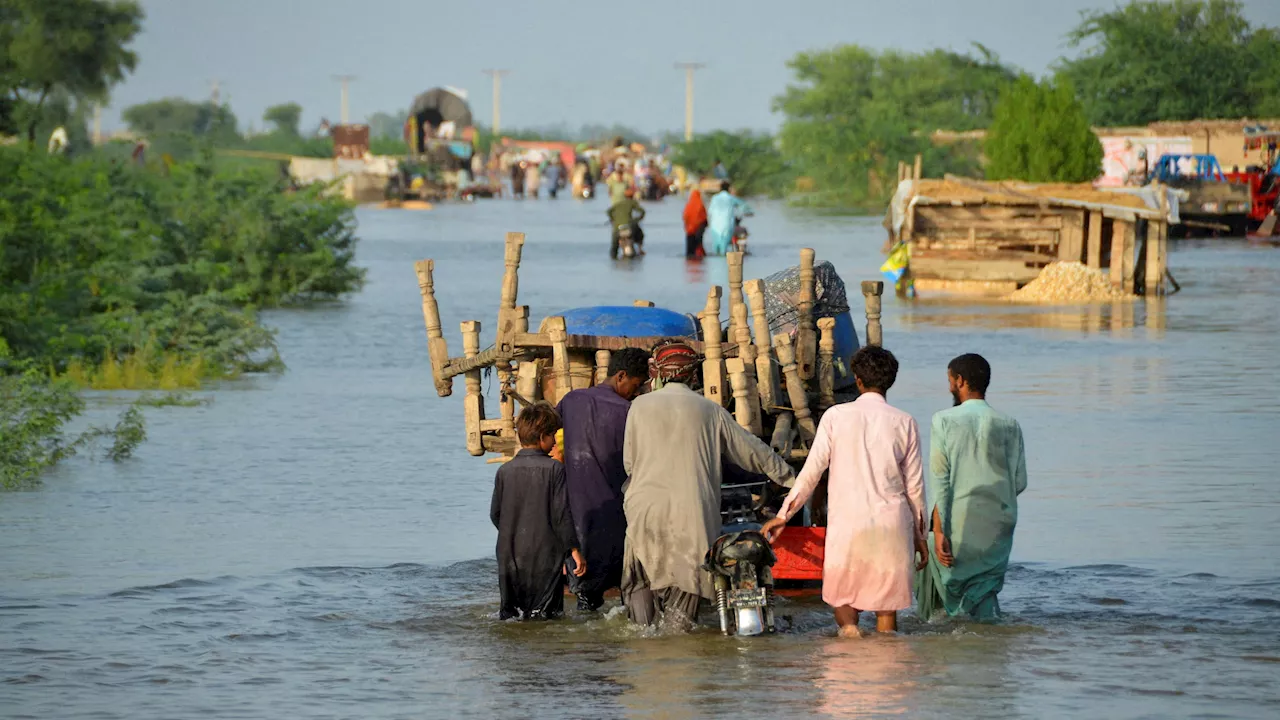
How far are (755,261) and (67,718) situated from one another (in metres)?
25.2

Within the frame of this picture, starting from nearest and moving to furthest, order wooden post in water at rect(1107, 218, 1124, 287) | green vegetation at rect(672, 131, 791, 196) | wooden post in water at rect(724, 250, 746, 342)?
wooden post in water at rect(724, 250, 746, 342)
wooden post in water at rect(1107, 218, 1124, 287)
green vegetation at rect(672, 131, 791, 196)

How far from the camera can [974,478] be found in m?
7.65

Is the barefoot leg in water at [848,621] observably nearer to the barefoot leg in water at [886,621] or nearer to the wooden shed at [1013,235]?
the barefoot leg in water at [886,621]

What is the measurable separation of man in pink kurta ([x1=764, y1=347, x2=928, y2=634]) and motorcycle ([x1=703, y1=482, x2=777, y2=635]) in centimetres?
18

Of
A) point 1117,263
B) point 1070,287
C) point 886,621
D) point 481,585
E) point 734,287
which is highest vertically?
point 734,287

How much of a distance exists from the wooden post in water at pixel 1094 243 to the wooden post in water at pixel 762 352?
17.4m

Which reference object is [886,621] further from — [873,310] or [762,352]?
[873,310]

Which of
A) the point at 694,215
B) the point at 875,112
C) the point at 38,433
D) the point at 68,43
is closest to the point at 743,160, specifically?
the point at 875,112

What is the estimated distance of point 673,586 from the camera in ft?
25.6

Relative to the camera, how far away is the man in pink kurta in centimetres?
746

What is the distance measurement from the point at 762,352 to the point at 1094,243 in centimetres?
1775

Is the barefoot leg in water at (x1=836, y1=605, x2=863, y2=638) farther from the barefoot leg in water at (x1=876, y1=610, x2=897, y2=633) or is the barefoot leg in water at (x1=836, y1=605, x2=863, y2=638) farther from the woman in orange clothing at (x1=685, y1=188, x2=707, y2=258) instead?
the woman in orange clothing at (x1=685, y1=188, x2=707, y2=258)

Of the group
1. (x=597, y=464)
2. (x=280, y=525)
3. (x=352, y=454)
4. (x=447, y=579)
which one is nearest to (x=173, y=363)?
(x=352, y=454)

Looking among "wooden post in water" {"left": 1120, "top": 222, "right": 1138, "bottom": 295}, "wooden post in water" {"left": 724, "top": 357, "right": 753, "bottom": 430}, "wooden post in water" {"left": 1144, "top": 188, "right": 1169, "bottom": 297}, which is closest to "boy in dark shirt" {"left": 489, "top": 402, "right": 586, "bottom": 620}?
"wooden post in water" {"left": 724, "top": 357, "right": 753, "bottom": 430}
